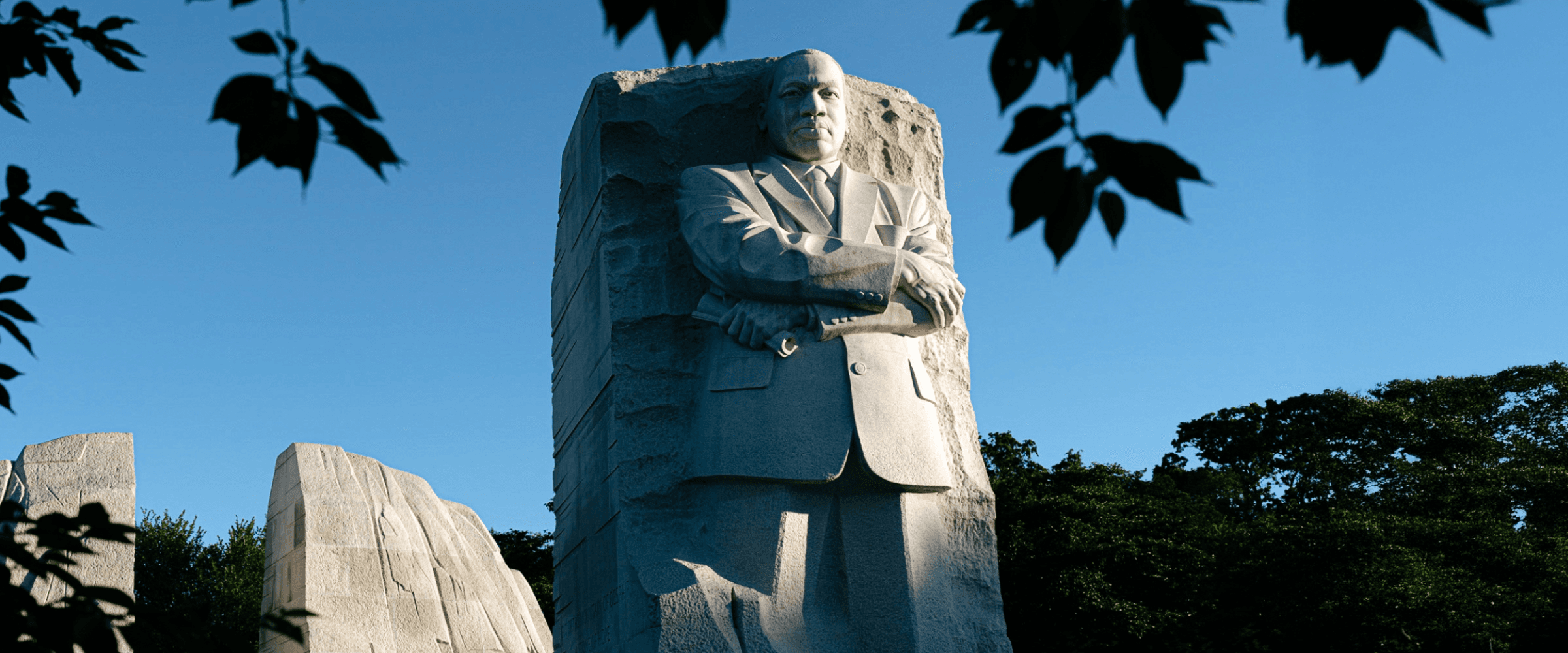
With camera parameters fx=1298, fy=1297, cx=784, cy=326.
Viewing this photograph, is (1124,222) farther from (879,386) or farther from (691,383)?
(691,383)

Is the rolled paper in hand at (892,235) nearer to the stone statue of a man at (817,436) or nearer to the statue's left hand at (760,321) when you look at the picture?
the stone statue of a man at (817,436)

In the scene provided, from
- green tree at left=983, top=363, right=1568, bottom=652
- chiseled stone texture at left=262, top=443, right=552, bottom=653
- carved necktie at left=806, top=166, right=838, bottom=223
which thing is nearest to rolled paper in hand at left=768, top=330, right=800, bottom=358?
carved necktie at left=806, top=166, right=838, bottom=223

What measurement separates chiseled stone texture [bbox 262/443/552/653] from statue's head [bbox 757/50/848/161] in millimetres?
5632

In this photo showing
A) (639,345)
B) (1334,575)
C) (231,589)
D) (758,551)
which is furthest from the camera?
(231,589)

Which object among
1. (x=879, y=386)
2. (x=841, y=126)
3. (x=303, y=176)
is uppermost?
(x=841, y=126)

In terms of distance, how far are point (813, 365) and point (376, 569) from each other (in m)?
6.38

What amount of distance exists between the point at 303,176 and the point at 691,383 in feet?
11.7

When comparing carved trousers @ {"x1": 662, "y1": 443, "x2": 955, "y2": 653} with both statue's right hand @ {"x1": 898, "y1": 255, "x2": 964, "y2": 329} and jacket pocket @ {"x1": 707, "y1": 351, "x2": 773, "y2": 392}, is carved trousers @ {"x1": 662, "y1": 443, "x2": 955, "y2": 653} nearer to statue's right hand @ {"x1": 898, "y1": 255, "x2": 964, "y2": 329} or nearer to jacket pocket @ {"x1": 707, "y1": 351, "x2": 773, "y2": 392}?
jacket pocket @ {"x1": 707, "y1": 351, "x2": 773, "y2": 392}

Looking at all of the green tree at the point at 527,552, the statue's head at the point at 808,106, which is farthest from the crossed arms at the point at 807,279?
the green tree at the point at 527,552

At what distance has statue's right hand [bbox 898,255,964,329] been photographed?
15.8 feet

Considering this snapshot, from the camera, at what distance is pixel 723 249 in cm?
481

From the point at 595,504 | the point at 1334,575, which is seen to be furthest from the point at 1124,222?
the point at 1334,575

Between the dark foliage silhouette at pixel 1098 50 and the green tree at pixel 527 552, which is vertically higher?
the green tree at pixel 527 552

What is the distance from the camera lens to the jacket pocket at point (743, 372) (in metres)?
4.67
